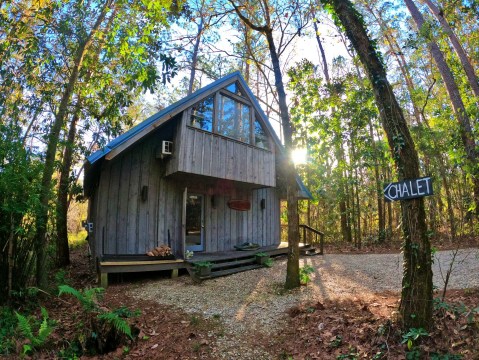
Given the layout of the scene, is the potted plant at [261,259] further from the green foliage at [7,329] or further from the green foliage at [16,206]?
the green foliage at [7,329]

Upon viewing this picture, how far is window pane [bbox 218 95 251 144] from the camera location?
997 centimetres

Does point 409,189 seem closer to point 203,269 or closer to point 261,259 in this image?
point 203,269

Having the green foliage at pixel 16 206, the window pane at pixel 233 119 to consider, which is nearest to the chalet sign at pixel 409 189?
the green foliage at pixel 16 206

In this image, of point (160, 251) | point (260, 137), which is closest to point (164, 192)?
point (160, 251)

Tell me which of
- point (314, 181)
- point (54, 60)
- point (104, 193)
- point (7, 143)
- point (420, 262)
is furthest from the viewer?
point (314, 181)

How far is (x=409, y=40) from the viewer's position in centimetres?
614

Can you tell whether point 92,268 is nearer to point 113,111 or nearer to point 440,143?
point 113,111

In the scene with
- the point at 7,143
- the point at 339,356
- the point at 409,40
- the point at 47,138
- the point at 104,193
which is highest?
the point at 409,40

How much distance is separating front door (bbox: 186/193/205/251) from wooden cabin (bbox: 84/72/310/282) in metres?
0.03

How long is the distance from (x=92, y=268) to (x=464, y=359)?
8766mm

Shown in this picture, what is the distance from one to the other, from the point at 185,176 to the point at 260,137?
11.8 feet

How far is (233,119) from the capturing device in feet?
34.1

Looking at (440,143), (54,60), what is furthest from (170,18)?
(440,143)

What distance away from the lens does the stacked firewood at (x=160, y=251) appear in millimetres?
8617
